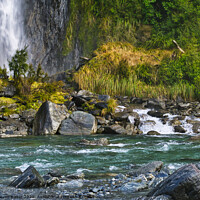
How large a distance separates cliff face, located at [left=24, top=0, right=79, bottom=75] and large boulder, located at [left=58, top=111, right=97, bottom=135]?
861 centimetres

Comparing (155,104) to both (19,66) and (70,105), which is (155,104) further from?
(19,66)

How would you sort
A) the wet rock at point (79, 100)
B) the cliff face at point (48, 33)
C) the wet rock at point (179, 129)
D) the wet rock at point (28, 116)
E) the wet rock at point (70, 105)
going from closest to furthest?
the wet rock at point (28, 116) → the wet rock at point (179, 129) → the wet rock at point (70, 105) → the wet rock at point (79, 100) → the cliff face at point (48, 33)

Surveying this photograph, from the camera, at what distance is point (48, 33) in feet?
62.0

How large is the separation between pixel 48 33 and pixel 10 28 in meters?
2.76

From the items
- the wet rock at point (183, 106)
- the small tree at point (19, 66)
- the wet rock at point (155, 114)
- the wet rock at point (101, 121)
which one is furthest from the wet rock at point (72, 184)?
the wet rock at point (183, 106)

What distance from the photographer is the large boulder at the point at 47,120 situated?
1023 cm

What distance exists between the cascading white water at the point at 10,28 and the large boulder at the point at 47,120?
23.4 ft

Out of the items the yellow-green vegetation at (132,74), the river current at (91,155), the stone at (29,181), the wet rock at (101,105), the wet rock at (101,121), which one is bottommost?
the river current at (91,155)

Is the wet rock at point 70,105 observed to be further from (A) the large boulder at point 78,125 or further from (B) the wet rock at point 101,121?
(A) the large boulder at point 78,125

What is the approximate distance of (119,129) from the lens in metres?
10.7

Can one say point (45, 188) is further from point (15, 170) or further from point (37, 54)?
→ point (37, 54)

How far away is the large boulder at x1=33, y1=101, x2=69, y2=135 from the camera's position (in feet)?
33.6

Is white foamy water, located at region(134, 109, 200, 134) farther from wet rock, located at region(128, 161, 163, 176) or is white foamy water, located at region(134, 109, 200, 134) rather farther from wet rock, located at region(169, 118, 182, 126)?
wet rock, located at region(128, 161, 163, 176)

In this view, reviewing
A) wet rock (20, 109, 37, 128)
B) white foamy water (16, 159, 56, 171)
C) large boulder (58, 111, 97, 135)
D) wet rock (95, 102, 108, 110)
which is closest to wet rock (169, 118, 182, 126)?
wet rock (95, 102, 108, 110)
